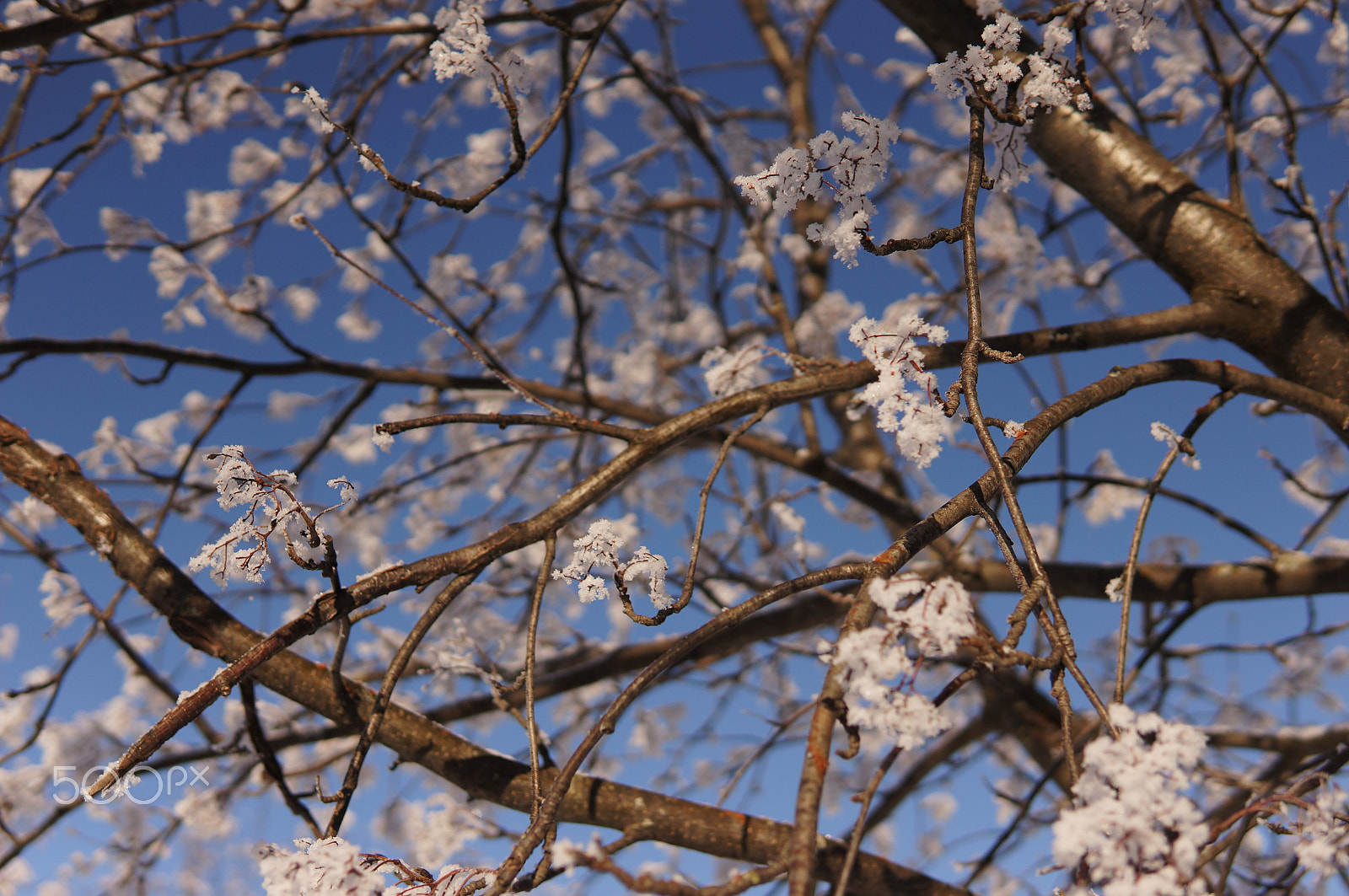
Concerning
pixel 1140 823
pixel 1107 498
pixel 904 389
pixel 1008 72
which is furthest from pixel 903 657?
pixel 1107 498

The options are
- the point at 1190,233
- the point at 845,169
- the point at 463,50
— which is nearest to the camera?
the point at 845,169

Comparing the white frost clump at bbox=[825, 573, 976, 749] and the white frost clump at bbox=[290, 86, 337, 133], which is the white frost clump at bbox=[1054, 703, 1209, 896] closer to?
the white frost clump at bbox=[825, 573, 976, 749]

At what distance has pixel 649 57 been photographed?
3686mm

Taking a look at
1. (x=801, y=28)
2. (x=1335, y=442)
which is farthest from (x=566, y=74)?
(x=1335, y=442)

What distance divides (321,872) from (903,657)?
0.56 m

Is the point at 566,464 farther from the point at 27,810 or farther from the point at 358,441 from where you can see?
the point at 27,810

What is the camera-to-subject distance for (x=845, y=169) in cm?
86

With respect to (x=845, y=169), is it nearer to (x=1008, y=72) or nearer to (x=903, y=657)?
(x=1008, y=72)

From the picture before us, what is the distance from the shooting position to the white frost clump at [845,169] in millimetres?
849

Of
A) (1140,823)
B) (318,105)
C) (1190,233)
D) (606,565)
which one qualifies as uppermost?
(1190,233)

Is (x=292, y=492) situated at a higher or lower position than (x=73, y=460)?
lower

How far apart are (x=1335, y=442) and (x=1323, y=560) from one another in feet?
6.70

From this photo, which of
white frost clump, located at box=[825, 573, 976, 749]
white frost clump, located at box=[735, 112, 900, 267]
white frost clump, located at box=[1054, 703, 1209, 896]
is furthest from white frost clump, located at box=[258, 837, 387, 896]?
white frost clump, located at box=[735, 112, 900, 267]

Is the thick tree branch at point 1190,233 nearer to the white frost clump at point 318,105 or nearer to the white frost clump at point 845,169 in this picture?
the white frost clump at point 845,169
